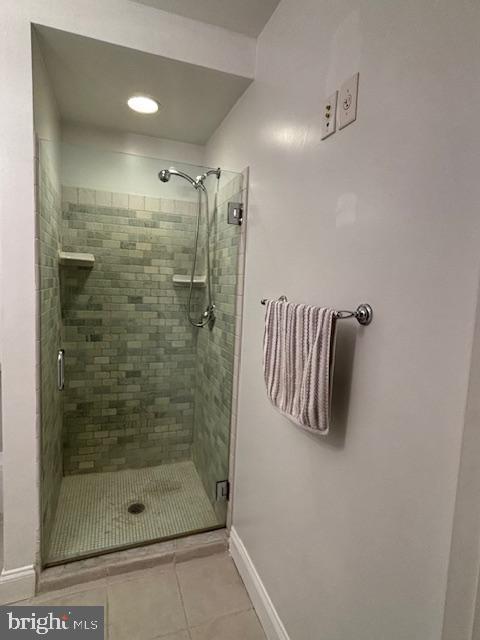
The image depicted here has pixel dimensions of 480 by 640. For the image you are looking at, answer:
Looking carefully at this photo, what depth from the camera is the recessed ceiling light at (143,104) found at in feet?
5.93

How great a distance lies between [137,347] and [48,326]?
26.4 inches

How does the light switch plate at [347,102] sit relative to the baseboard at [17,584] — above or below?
above

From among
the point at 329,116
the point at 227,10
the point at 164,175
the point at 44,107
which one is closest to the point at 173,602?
the point at 329,116

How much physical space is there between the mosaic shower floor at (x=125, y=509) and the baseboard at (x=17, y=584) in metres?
0.12

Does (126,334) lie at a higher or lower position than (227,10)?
lower

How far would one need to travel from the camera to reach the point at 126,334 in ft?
7.19

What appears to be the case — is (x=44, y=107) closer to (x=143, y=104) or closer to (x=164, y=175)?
(x=143, y=104)

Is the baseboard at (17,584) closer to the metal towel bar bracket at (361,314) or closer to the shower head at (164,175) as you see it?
the metal towel bar bracket at (361,314)

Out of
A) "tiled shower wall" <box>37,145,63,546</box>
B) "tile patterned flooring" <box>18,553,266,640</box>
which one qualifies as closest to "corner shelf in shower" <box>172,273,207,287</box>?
"tiled shower wall" <box>37,145,63,546</box>

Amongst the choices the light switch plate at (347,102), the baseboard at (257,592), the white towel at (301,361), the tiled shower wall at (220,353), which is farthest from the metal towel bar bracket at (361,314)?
the baseboard at (257,592)

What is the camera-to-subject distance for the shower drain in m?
1.98

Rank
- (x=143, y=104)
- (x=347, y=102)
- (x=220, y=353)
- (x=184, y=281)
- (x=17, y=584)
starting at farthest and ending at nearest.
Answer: (x=184, y=281), (x=220, y=353), (x=143, y=104), (x=17, y=584), (x=347, y=102)

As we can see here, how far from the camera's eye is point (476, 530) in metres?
0.59

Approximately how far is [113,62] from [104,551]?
2292mm
